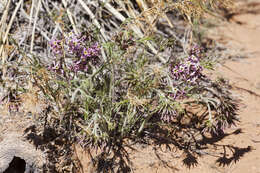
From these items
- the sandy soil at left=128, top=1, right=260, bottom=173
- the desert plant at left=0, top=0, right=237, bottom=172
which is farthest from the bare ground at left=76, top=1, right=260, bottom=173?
the desert plant at left=0, top=0, right=237, bottom=172

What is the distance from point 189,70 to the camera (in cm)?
213

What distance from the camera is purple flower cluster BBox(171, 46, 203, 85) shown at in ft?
6.91

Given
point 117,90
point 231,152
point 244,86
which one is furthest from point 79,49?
point 244,86

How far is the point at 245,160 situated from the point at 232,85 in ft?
3.47

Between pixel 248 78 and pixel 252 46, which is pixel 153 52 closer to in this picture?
pixel 248 78

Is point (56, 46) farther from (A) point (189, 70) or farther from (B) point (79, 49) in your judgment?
(A) point (189, 70)

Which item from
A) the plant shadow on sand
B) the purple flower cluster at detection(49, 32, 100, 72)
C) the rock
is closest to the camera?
the purple flower cluster at detection(49, 32, 100, 72)

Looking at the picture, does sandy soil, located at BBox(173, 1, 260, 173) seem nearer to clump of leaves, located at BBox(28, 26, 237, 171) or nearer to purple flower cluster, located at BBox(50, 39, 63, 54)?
clump of leaves, located at BBox(28, 26, 237, 171)

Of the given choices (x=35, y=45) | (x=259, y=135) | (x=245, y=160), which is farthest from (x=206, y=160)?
(x=35, y=45)

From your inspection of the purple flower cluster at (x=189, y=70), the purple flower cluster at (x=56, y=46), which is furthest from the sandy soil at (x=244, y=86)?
the purple flower cluster at (x=56, y=46)

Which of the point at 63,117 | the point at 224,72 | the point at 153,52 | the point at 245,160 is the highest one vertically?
the point at 153,52

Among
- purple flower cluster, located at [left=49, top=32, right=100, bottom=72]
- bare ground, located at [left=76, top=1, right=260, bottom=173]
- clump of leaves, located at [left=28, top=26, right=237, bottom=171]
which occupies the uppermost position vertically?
purple flower cluster, located at [left=49, top=32, right=100, bottom=72]

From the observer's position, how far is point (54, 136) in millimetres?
2686

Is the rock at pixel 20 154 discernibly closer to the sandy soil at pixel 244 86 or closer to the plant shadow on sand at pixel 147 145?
the plant shadow on sand at pixel 147 145
